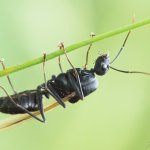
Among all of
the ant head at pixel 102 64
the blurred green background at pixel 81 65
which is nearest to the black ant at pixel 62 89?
the ant head at pixel 102 64

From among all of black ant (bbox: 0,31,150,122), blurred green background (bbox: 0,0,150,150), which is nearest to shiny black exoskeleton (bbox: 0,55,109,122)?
black ant (bbox: 0,31,150,122)

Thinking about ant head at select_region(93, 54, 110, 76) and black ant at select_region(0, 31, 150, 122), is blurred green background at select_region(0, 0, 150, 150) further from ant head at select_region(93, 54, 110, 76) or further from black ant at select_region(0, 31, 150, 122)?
ant head at select_region(93, 54, 110, 76)

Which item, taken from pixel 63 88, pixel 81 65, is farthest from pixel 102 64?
pixel 81 65

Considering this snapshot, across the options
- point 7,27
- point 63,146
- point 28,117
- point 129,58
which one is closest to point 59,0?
point 7,27

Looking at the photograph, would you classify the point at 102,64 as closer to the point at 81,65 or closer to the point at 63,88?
the point at 63,88

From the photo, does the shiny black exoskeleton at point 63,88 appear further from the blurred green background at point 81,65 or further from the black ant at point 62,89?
the blurred green background at point 81,65
